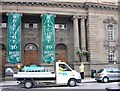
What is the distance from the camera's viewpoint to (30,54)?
35.8 metres

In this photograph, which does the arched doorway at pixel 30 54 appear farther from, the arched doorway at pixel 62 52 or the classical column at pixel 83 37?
the classical column at pixel 83 37

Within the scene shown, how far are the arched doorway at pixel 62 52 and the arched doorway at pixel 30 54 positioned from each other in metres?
3.05

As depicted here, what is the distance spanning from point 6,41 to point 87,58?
10934 mm

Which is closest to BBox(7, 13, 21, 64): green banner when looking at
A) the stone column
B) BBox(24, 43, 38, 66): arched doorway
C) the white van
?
BBox(24, 43, 38, 66): arched doorway

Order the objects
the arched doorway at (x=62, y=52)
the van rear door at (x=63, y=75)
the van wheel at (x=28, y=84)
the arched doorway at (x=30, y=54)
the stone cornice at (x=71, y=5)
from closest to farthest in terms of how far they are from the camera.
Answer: the van wheel at (x=28, y=84) → the van rear door at (x=63, y=75) → the stone cornice at (x=71, y=5) → the arched doorway at (x=30, y=54) → the arched doorway at (x=62, y=52)

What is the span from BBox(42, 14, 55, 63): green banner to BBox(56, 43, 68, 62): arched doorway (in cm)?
301

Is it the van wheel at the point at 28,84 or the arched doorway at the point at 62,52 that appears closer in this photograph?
the van wheel at the point at 28,84

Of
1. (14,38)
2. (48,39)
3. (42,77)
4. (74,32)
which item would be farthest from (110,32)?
(42,77)

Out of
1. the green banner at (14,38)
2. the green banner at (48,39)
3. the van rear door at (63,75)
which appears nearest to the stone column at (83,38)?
the green banner at (48,39)

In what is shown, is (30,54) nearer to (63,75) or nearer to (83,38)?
(83,38)

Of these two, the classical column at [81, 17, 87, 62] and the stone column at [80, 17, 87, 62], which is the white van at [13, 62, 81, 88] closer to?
the stone column at [80, 17, 87, 62]

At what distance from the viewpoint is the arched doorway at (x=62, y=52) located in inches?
1442

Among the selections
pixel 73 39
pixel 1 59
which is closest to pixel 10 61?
pixel 1 59

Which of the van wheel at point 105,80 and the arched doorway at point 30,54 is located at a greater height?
the arched doorway at point 30,54
